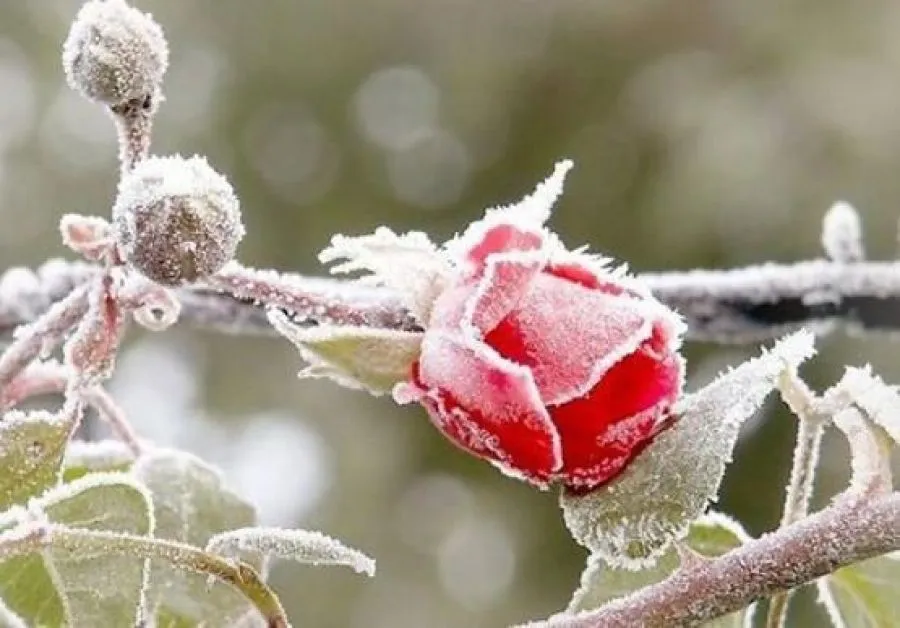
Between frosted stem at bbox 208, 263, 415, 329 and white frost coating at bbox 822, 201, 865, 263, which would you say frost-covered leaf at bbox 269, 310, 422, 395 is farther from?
white frost coating at bbox 822, 201, 865, 263

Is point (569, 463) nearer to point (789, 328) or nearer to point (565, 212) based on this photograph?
point (789, 328)

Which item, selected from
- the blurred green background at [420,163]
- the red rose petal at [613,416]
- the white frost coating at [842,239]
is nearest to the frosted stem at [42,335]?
the red rose petal at [613,416]

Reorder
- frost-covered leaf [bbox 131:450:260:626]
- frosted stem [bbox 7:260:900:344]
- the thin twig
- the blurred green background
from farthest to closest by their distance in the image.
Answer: the blurred green background < frosted stem [bbox 7:260:900:344] < frost-covered leaf [bbox 131:450:260:626] < the thin twig

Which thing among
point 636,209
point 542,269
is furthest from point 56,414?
point 636,209

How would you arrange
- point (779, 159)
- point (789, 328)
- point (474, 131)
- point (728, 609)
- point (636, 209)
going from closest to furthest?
point (728, 609) < point (789, 328) < point (779, 159) < point (636, 209) < point (474, 131)

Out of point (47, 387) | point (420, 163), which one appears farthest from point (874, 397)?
point (420, 163)

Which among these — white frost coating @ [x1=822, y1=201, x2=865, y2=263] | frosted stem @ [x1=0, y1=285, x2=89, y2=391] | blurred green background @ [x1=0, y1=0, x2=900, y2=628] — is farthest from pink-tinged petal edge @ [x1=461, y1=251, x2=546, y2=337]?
blurred green background @ [x1=0, y1=0, x2=900, y2=628]

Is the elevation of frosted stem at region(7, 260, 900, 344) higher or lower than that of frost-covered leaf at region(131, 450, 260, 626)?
higher
